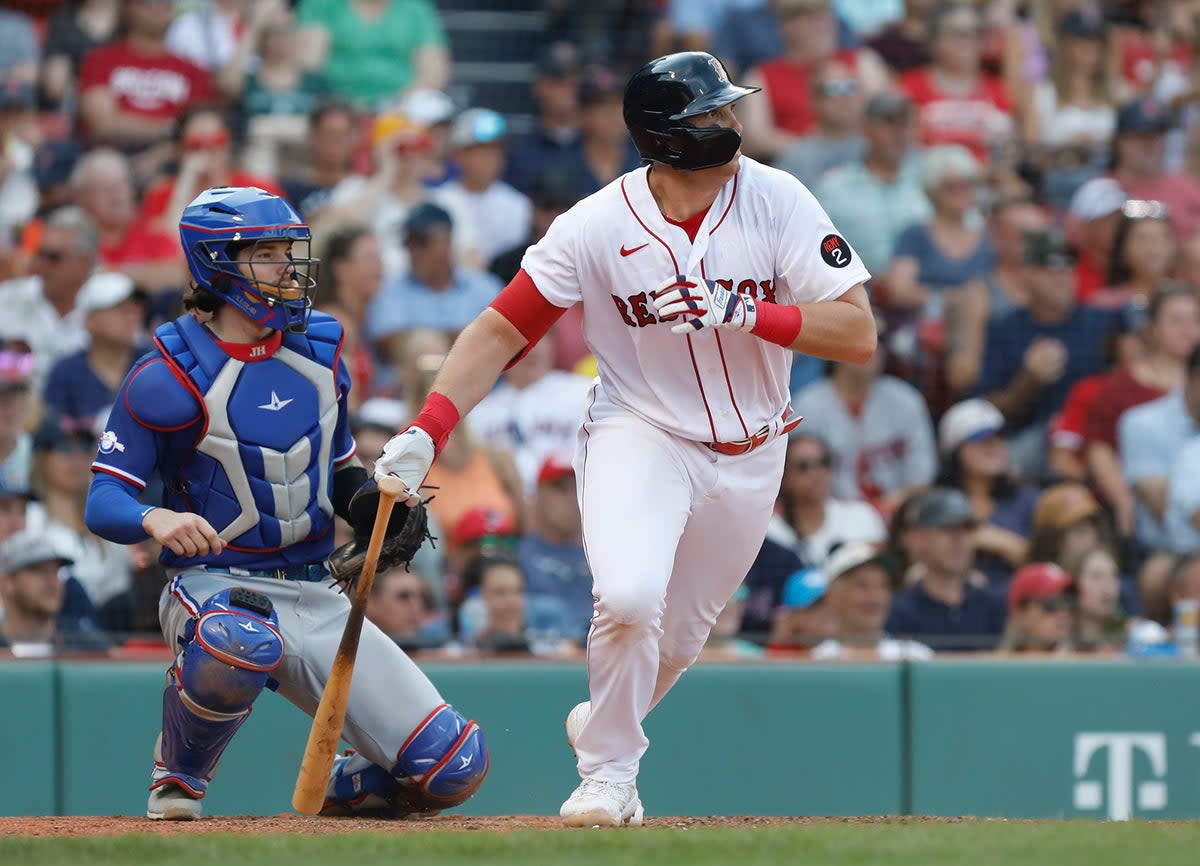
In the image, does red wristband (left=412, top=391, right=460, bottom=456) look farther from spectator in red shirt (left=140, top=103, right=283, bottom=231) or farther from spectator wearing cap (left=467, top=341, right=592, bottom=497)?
spectator in red shirt (left=140, top=103, right=283, bottom=231)

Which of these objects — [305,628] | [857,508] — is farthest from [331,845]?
[857,508]

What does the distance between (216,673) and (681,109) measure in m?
1.80

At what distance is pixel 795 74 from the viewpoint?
10.2 m

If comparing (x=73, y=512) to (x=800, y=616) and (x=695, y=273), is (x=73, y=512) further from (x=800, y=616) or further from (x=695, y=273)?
(x=695, y=273)

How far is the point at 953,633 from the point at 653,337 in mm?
3335

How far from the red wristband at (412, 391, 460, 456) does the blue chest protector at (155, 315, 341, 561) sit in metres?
0.32

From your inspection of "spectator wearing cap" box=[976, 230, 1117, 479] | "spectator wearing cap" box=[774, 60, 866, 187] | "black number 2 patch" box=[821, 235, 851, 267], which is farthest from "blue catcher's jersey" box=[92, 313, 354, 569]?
"spectator wearing cap" box=[774, 60, 866, 187]

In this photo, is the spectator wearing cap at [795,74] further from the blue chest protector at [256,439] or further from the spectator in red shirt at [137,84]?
the blue chest protector at [256,439]

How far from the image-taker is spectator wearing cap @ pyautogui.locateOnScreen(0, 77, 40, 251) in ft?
29.3

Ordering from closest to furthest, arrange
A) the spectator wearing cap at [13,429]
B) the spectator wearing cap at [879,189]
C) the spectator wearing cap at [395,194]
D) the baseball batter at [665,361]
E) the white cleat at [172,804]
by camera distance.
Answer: the baseball batter at [665,361] → the white cleat at [172,804] → the spectator wearing cap at [13,429] → the spectator wearing cap at [395,194] → the spectator wearing cap at [879,189]

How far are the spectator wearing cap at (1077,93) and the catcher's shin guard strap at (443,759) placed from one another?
6.53m

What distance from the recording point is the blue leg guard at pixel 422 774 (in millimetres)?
4941

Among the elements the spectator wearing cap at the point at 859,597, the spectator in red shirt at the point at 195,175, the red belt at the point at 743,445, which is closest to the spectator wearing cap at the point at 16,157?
the spectator in red shirt at the point at 195,175

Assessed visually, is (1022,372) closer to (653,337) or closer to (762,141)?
(762,141)
